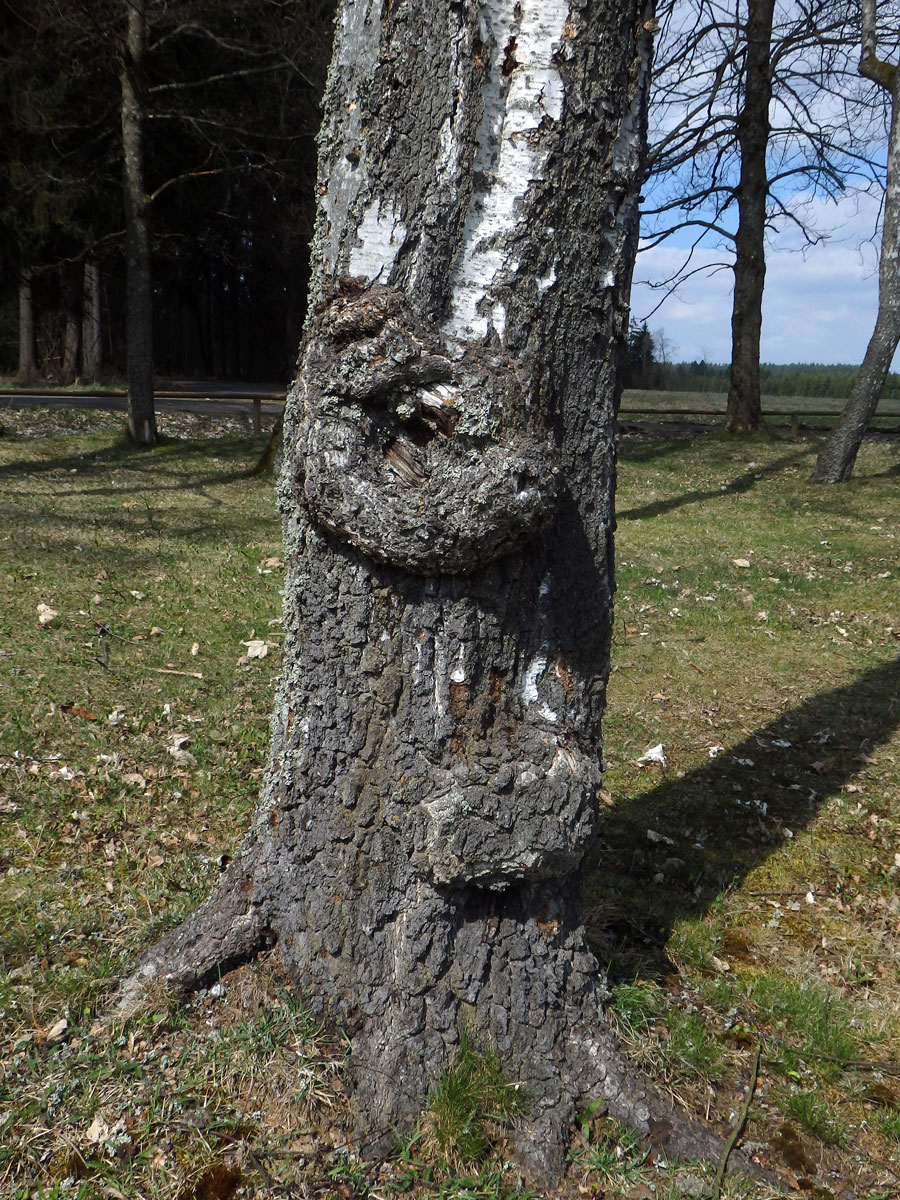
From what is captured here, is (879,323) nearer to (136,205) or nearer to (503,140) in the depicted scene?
(136,205)

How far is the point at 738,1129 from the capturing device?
92.3 inches

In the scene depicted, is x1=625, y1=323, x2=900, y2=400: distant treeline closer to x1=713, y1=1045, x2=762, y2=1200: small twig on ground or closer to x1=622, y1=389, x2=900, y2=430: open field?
x1=622, y1=389, x2=900, y2=430: open field

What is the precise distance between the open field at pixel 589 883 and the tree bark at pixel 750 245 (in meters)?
10.9

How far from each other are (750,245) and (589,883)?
1729 cm

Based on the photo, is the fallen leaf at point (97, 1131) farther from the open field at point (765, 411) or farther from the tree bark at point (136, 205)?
the open field at point (765, 411)

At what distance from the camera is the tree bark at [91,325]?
23.1 metres

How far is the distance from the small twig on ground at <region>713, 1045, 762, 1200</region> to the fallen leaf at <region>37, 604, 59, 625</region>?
4.74 m

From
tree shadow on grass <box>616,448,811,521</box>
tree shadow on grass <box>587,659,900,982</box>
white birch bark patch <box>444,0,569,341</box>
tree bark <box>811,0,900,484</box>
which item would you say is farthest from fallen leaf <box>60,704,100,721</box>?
tree bark <box>811,0,900,484</box>

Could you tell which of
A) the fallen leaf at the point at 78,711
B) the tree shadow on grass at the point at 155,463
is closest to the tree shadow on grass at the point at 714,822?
the fallen leaf at the point at 78,711

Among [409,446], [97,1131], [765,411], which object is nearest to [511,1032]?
[97,1131]

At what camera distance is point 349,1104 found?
7.70 feet

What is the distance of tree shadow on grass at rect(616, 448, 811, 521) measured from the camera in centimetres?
1131

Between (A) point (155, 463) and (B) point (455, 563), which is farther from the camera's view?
(A) point (155, 463)

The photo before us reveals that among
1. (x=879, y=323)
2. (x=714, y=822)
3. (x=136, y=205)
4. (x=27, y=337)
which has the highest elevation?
(x=136, y=205)
